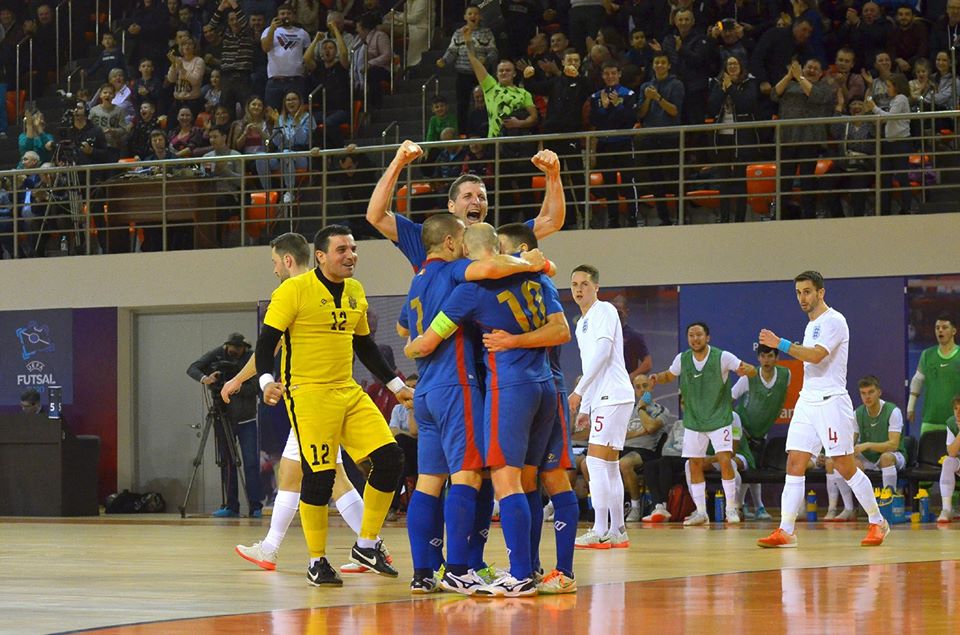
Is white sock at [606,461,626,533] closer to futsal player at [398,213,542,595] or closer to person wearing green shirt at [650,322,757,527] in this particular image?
person wearing green shirt at [650,322,757,527]

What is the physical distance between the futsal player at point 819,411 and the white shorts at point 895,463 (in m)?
4.05

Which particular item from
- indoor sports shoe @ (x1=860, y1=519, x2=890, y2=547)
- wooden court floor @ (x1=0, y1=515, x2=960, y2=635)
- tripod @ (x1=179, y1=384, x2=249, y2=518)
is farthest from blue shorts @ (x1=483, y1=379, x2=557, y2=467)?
tripod @ (x1=179, y1=384, x2=249, y2=518)

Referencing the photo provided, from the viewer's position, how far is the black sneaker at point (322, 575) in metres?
7.73

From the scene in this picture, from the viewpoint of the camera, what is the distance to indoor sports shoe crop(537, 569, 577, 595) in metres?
7.16

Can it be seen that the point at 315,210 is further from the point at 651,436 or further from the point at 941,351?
the point at 941,351

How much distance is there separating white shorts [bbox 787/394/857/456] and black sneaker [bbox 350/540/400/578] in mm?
3528

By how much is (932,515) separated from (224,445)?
25.6 feet

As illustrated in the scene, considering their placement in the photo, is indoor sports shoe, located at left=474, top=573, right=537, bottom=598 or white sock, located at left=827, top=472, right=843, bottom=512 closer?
indoor sports shoe, located at left=474, top=573, right=537, bottom=598

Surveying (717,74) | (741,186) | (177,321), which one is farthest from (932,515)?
(177,321)

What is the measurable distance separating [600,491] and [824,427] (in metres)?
1.61

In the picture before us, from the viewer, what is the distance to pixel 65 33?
2497 centimetres

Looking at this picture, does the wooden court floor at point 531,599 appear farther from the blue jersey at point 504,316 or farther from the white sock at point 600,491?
the blue jersey at point 504,316

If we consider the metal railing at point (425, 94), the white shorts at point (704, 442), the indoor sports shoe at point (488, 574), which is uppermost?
the metal railing at point (425, 94)

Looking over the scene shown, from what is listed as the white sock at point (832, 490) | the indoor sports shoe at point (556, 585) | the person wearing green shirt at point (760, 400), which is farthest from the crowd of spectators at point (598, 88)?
the indoor sports shoe at point (556, 585)
